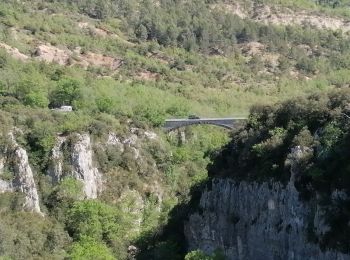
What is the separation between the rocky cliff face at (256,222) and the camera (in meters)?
36.3

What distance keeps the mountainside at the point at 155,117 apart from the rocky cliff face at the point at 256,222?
0.51 ft

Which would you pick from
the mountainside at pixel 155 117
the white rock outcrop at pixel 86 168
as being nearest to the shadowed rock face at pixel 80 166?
the white rock outcrop at pixel 86 168

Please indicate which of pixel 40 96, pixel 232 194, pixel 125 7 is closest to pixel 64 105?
pixel 40 96

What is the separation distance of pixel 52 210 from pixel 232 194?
77.2 feet

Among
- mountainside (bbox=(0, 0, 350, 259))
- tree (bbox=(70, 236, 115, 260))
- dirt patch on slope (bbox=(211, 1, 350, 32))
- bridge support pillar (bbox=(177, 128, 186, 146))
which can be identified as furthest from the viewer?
dirt patch on slope (bbox=(211, 1, 350, 32))

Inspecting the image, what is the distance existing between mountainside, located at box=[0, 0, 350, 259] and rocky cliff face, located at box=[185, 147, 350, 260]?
0.16m

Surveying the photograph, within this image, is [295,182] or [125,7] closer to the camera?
[295,182]

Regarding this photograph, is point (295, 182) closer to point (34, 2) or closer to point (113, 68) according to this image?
point (113, 68)

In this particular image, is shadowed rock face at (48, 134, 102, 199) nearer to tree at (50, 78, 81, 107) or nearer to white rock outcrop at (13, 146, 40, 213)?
white rock outcrop at (13, 146, 40, 213)

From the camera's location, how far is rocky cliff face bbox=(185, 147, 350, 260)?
36.3 meters

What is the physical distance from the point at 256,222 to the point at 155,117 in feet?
137

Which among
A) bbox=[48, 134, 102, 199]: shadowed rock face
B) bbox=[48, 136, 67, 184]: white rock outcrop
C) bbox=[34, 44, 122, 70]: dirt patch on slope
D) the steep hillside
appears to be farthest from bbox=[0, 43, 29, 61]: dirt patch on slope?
the steep hillside

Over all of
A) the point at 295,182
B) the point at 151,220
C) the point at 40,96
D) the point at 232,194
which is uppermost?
the point at 295,182

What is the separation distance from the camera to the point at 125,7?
13950cm
